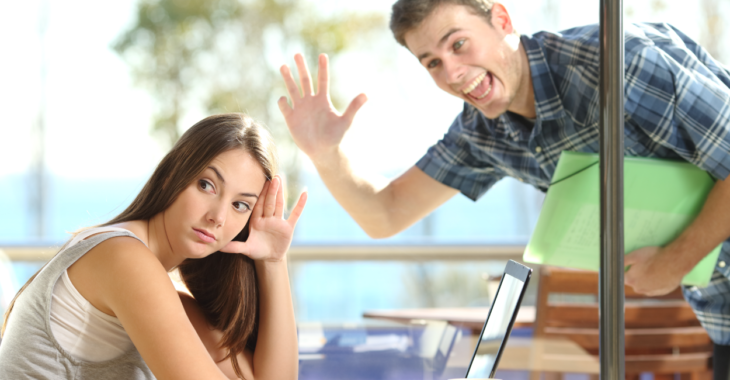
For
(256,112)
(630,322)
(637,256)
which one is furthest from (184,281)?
(256,112)

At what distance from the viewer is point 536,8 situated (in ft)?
7.11

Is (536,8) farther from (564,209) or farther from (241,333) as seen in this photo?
(241,333)

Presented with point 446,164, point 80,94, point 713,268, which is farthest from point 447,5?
point 80,94

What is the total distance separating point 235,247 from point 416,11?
58cm

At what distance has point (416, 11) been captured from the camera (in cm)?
119

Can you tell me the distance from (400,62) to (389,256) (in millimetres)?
626

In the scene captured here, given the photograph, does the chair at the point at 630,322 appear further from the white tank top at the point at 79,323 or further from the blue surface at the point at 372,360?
the white tank top at the point at 79,323

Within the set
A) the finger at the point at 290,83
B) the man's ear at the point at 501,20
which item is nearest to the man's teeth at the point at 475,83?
the man's ear at the point at 501,20

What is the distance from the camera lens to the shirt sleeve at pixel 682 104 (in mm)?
1006

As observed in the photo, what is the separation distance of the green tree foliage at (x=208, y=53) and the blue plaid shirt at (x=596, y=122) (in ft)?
5.52

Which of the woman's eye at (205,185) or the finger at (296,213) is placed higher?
the woman's eye at (205,185)

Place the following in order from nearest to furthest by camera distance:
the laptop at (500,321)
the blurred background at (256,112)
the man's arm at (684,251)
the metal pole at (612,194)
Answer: the metal pole at (612,194), the laptop at (500,321), the man's arm at (684,251), the blurred background at (256,112)

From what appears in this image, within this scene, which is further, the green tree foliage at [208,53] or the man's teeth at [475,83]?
the green tree foliage at [208,53]

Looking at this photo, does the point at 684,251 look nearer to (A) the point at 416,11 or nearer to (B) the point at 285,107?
(A) the point at 416,11
